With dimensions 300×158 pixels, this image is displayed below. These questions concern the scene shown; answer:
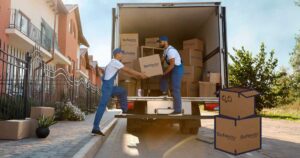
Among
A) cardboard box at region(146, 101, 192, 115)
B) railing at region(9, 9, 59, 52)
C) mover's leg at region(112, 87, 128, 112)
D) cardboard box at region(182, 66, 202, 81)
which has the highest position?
railing at region(9, 9, 59, 52)

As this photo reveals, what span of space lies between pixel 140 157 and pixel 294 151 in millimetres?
3174

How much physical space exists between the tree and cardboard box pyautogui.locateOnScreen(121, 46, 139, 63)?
16293 mm

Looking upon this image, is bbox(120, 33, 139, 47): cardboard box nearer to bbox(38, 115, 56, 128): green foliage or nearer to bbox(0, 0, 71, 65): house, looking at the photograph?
bbox(38, 115, 56, 128): green foliage

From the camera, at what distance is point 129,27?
9898 millimetres

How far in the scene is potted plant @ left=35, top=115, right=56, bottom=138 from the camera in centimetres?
665

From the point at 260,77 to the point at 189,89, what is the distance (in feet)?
56.0

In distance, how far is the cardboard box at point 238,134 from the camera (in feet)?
13.7

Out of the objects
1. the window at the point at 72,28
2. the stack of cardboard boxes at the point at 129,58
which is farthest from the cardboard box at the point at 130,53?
the window at the point at 72,28

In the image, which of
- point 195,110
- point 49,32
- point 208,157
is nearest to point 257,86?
point 49,32

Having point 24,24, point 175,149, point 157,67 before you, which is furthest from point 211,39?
point 24,24

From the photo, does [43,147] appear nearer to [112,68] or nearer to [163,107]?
[112,68]

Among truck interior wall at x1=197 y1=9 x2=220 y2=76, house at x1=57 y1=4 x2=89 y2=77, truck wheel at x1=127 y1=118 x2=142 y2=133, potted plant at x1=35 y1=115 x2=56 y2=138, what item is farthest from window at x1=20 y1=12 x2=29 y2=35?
potted plant at x1=35 y1=115 x2=56 y2=138

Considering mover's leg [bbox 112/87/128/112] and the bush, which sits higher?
mover's leg [bbox 112/87/128/112]

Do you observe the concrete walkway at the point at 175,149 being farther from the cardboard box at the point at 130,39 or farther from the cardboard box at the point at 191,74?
the cardboard box at the point at 130,39
